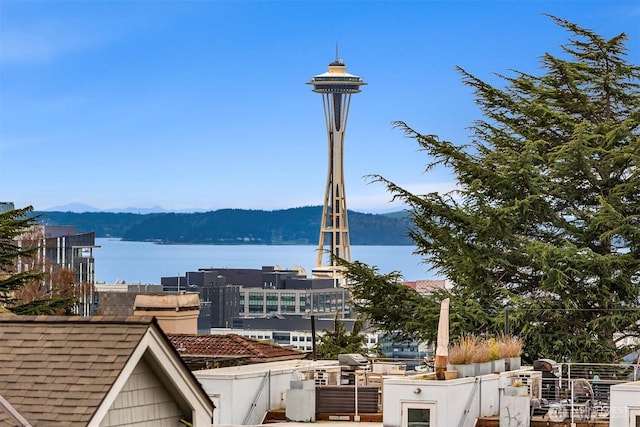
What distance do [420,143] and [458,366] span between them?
1963 cm

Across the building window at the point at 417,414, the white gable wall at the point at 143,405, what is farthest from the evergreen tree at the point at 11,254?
the white gable wall at the point at 143,405

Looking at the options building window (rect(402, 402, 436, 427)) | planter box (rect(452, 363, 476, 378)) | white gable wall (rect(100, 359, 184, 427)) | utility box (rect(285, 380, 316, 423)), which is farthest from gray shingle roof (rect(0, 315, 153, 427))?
utility box (rect(285, 380, 316, 423))

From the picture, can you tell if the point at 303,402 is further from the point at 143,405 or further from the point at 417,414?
the point at 143,405

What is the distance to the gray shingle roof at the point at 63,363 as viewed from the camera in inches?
429

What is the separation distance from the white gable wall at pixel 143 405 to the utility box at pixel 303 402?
15453mm

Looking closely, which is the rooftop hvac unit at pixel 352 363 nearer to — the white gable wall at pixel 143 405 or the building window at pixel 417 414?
the building window at pixel 417 414

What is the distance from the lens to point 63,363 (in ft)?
37.1

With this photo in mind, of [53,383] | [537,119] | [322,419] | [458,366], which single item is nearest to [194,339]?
[322,419]

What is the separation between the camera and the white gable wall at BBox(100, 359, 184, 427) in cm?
1129

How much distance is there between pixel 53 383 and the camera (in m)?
11.2

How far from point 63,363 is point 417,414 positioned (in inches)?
558

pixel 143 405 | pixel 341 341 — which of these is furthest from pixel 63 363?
pixel 341 341

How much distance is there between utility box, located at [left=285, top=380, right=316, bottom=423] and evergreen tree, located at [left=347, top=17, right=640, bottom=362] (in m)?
13.6

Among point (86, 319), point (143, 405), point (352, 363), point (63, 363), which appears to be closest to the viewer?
point (63, 363)
